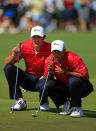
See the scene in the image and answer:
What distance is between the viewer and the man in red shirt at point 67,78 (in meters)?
9.65

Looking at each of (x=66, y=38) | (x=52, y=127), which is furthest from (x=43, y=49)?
(x=66, y=38)

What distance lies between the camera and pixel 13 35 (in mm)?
27750

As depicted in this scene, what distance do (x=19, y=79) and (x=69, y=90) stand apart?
114 cm

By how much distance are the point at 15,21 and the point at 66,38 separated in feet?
12.2

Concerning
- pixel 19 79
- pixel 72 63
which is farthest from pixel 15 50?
pixel 72 63

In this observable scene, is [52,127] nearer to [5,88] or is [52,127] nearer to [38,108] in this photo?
[38,108]

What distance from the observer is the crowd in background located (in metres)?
28.9

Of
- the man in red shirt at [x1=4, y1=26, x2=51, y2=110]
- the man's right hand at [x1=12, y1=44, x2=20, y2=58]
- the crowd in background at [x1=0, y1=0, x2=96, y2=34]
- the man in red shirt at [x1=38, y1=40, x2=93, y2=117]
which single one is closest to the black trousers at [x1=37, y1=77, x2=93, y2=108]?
the man in red shirt at [x1=38, y1=40, x2=93, y2=117]

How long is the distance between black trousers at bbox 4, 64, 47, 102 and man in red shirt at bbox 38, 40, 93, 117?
51cm

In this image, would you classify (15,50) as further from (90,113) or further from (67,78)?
(90,113)

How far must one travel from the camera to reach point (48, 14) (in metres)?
30.0

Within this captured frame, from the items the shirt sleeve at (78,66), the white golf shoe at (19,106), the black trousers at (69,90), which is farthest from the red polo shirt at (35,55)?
the shirt sleeve at (78,66)

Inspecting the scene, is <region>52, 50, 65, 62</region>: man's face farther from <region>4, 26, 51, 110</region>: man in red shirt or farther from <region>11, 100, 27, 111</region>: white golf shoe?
<region>11, 100, 27, 111</region>: white golf shoe

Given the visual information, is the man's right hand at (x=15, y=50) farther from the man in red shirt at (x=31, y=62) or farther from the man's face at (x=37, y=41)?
the man's face at (x=37, y=41)
